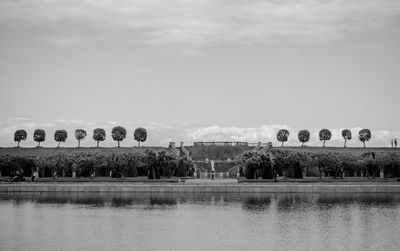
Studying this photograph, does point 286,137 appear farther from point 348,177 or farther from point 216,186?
point 216,186

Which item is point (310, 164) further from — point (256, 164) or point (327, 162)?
point (256, 164)

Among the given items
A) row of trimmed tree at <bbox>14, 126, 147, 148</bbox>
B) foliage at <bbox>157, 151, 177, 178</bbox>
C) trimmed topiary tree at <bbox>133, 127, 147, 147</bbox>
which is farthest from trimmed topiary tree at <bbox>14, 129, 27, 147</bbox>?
foliage at <bbox>157, 151, 177, 178</bbox>

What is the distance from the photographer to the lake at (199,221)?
45438mm

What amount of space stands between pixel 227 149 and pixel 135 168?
2164 centimetres

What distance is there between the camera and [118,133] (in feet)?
399

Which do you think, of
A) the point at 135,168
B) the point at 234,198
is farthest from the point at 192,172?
the point at 234,198

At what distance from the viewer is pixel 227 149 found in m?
110

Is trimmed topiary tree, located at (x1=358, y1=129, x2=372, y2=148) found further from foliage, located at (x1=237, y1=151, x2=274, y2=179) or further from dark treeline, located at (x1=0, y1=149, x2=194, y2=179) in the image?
dark treeline, located at (x1=0, y1=149, x2=194, y2=179)

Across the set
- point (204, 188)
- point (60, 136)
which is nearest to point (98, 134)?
point (60, 136)

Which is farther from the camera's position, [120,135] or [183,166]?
[120,135]

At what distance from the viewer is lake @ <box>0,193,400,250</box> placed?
45.4 metres

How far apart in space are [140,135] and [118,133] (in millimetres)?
3900

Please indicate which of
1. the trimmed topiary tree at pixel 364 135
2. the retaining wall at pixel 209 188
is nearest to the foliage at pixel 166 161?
the retaining wall at pixel 209 188

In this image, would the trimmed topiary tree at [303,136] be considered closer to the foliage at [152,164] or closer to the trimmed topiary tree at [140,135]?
the trimmed topiary tree at [140,135]
